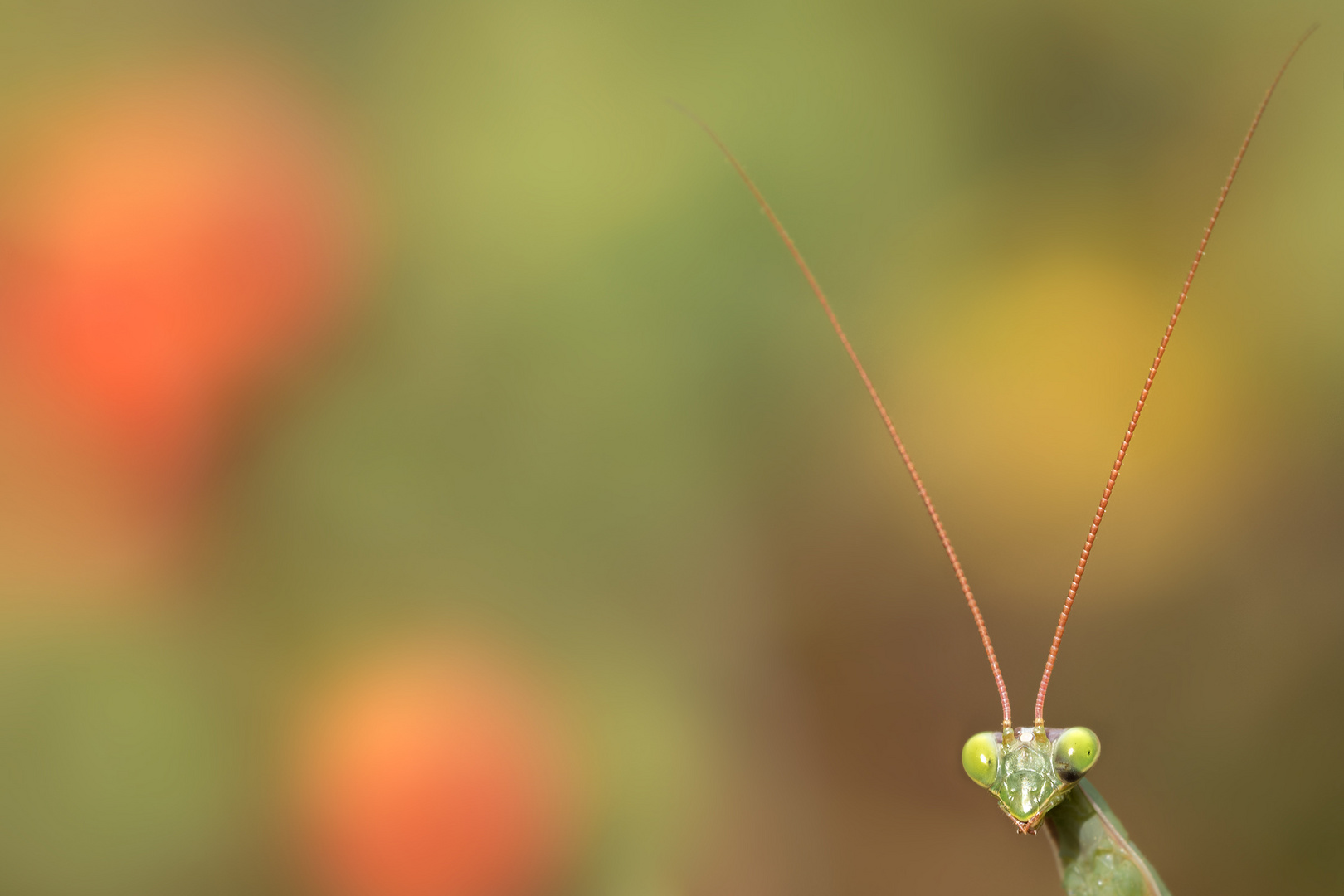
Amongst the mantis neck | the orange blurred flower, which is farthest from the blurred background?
the mantis neck

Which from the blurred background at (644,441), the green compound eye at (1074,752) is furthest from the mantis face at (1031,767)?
the blurred background at (644,441)

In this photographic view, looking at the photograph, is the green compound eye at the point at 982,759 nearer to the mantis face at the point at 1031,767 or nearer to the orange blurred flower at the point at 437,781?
the mantis face at the point at 1031,767

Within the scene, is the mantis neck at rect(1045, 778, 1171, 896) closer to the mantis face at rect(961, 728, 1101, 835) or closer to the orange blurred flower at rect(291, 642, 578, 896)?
the mantis face at rect(961, 728, 1101, 835)

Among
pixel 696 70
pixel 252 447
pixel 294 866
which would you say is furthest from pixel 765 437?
pixel 294 866

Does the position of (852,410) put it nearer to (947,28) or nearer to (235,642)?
(947,28)

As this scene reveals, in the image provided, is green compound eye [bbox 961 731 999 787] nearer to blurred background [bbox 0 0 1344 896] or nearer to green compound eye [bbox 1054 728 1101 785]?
green compound eye [bbox 1054 728 1101 785]

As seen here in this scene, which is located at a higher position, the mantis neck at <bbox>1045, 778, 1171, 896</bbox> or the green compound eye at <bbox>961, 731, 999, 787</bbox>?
the green compound eye at <bbox>961, 731, 999, 787</bbox>

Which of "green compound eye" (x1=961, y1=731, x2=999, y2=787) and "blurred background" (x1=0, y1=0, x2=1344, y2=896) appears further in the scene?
"blurred background" (x1=0, y1=0, x2=1344, y2=896)
